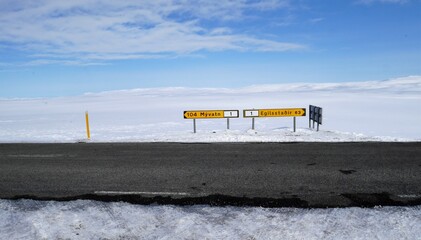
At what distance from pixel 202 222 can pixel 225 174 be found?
2958 mm

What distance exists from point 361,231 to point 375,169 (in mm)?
3991

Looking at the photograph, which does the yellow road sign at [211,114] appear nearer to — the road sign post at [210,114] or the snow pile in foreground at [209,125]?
the road sign post at [210,114]

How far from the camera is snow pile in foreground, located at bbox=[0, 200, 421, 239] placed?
428 centimetres

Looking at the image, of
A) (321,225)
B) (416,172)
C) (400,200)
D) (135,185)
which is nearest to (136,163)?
(135,185)

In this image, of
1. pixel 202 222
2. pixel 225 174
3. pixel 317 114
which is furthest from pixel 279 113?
pixel 202 222

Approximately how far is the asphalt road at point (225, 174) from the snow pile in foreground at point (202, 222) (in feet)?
1.68

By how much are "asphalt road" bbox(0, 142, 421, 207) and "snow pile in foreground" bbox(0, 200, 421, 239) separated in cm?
51

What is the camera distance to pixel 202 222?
4664mm

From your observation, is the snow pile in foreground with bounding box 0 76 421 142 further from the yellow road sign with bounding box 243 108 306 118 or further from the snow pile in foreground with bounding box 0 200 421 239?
the snow pile in foreground with bounding box 0 200 421 239

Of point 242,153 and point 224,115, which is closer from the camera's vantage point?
point 242,153

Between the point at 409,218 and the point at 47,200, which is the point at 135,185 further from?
the point at 409,218

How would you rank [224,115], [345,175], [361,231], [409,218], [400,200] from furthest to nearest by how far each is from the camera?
[224,115] → [345,175] → [400,200] → [409,218] → [361,231]

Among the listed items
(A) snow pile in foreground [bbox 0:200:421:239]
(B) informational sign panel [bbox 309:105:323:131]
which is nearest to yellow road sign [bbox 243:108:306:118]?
(B) informational sign panel [bbox 309:105:323:131]

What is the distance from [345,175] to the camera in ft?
23.9
